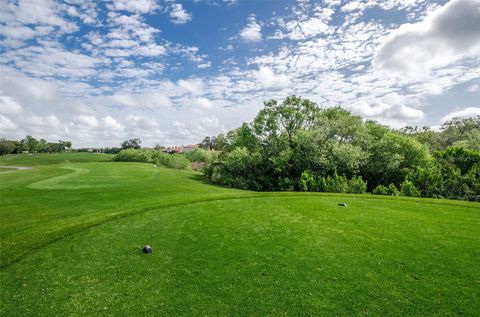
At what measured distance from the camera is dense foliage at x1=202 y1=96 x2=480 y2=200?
2472cm

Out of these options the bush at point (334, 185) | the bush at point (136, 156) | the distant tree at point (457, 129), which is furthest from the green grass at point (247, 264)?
the bush at point (136, 156)

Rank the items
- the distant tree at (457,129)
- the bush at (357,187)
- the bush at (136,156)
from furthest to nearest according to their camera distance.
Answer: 1. the bush at (136,156)
2. the distant tree at (457,129)
3. the bush at (357,187)

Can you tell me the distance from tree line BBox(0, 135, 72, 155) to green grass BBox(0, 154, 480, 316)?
12592cm

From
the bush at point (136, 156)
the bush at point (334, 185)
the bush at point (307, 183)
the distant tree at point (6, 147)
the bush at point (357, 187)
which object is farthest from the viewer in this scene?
the distant tree at point (6, 147)

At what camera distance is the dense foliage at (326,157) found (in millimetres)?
24719

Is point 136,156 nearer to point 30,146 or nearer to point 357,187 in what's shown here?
point 357,187

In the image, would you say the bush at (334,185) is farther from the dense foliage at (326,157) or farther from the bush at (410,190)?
the bush at (410,190)

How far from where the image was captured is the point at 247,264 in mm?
6266

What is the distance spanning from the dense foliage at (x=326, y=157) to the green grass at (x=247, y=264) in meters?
15.9

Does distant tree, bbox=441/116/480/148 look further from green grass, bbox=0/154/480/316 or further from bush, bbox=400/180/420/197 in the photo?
green grass, bbox=0/154/480/316

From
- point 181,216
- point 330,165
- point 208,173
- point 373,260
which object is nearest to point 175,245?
point 181,216

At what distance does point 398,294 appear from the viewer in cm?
505

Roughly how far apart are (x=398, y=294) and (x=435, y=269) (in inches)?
59.6

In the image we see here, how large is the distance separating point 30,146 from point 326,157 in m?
141
